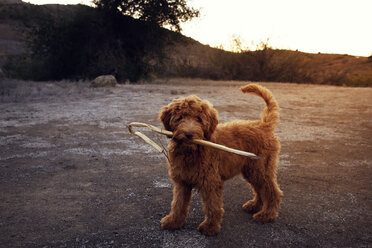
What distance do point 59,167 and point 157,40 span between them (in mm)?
19416

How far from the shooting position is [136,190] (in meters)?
4.53

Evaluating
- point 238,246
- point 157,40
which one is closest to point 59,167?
point 238,246

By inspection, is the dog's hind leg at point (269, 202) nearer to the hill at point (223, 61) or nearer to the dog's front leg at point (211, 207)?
the dog's front leg at point (211, 207)

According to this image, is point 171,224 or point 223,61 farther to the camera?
point 223,61

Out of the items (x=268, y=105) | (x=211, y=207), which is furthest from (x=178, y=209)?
(x=268, y=105)

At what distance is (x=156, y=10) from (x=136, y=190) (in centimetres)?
A: 1996

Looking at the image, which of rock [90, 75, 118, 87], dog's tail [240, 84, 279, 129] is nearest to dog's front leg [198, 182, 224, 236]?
dog's tail [240, 84, 279, 129]

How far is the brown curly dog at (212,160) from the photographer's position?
3.14m

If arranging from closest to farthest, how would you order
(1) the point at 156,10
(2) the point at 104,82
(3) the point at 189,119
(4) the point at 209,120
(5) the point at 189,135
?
1. (5) the point at 189,135
2. (3) the point at 189,119
3. (4) the point at 209,120
4. (2) the point at 104,82
5. (1) the point at 156,10

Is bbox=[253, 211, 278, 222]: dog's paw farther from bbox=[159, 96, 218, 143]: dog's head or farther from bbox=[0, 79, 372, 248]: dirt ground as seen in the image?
bbox=[159, 96, 218, 143]: dog's head

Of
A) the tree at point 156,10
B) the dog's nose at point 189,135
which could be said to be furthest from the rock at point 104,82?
the dog's nose at point 189,135

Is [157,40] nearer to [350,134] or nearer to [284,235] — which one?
[350,134]

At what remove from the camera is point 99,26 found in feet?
75.7

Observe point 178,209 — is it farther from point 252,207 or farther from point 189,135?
point 252,207
